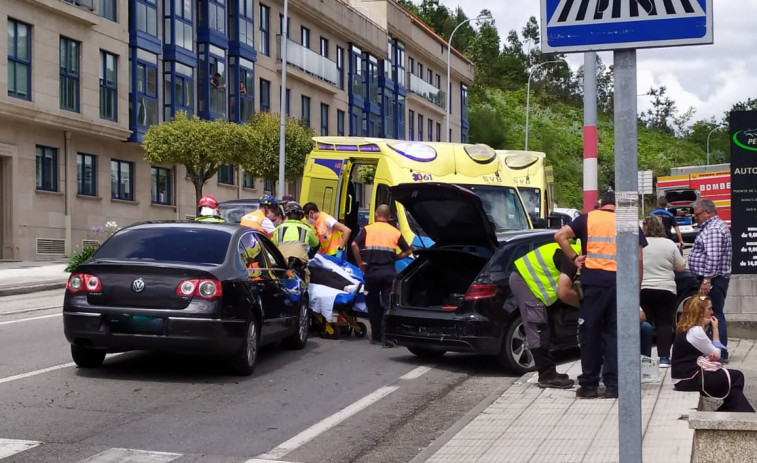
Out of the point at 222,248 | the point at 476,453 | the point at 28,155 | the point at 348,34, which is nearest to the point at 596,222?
the point at 476,453

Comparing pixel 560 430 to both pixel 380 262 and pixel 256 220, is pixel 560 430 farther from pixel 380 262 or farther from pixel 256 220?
pixel 256 220

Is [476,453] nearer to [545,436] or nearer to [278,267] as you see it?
[545,436]

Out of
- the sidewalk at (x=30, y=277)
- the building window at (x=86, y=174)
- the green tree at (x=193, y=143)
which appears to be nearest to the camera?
the sidewalk at (x=30, y=277)

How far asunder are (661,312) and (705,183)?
124ft

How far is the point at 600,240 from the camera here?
369 inches

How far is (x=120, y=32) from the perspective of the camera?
116 feet

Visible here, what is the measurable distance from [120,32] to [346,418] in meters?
28.9

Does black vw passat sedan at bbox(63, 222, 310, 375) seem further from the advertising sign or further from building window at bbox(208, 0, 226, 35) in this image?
building window at bbox(208, 0, 226, 35)

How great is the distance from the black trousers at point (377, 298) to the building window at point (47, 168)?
21.0 metres

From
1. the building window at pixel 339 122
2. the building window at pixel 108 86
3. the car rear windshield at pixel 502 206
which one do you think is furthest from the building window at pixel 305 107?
the car rear windshield at pixel 502 206

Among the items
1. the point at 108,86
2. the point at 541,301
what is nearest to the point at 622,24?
the point at 541,301

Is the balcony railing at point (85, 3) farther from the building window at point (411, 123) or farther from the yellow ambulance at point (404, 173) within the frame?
the building window at point (411, 123)

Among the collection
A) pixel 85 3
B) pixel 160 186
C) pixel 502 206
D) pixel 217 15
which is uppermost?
pixel 217 15

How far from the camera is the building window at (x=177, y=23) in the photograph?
37.6 m
